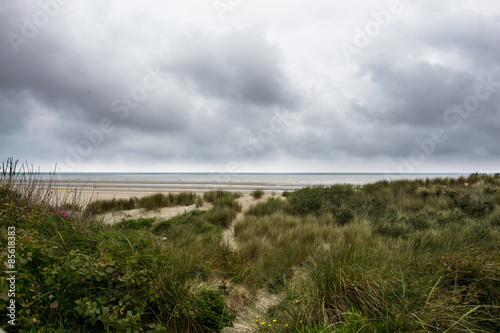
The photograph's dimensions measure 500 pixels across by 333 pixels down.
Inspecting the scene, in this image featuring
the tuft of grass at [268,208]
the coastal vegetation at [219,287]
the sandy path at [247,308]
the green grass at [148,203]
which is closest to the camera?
the coastal vegetation at [219,287]

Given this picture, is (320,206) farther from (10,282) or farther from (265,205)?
(10,282)

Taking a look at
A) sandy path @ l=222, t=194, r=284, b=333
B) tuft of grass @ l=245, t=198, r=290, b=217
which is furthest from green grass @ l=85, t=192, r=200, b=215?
sandy path @ l=222, t=194, r=284, b=333

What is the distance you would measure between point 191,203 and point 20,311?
11462 mm

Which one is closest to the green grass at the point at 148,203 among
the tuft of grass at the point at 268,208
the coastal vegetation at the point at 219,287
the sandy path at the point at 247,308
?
the tuft of grass at the point at 268,208

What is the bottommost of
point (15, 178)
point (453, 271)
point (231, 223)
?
point (231, 223)

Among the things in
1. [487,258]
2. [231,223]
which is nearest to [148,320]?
[487,258]

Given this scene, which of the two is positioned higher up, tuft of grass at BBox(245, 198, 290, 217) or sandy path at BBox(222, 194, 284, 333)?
tuft of grass at BBox(245, 198, 290, 217)

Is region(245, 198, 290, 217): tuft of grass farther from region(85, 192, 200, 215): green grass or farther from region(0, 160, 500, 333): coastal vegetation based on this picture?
region(0, 160, 500, 333): coastal vegetation

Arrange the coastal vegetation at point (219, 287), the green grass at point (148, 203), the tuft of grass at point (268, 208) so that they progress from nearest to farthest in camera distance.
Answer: the coastal vegetation at point (219, 287) < the tuft of grass at point (268, 208) < the green grass at point (148, 203)

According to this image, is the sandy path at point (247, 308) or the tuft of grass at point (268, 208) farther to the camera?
the tuft of grass at point (268, 208)

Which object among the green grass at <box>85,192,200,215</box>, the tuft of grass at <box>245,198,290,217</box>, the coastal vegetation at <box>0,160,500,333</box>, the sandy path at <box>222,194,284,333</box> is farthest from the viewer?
the green grass at <box>85,192,200,215</box>

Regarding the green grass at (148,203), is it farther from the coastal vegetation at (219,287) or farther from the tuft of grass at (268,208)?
the coastal vegetation at (219,287)

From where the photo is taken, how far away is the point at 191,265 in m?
4.02

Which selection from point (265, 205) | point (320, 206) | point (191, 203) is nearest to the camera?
point (320, 206)
